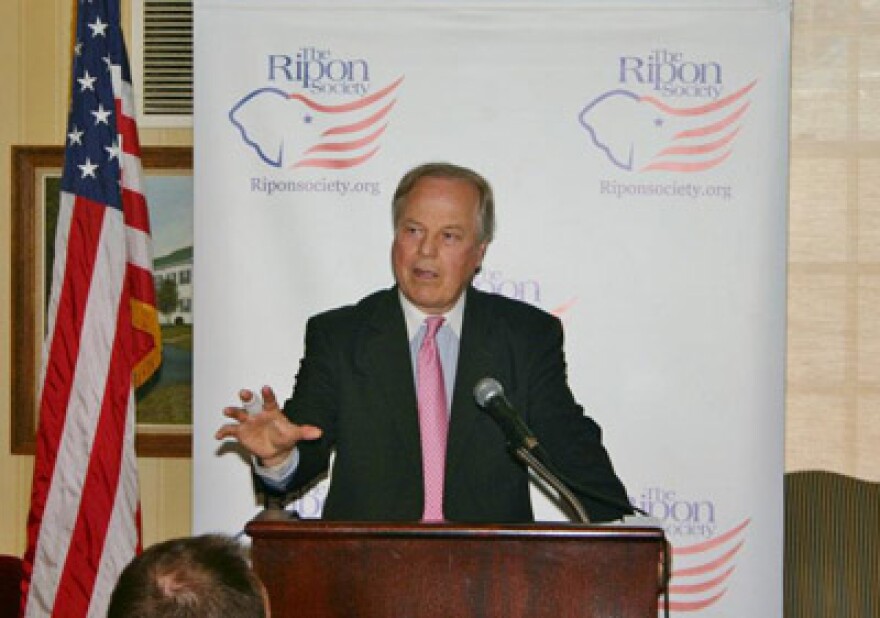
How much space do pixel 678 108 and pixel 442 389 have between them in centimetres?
116

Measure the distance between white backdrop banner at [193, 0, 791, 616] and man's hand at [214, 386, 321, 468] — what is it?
119 centimetres

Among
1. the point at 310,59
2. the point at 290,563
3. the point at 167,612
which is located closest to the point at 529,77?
the point at 310,59

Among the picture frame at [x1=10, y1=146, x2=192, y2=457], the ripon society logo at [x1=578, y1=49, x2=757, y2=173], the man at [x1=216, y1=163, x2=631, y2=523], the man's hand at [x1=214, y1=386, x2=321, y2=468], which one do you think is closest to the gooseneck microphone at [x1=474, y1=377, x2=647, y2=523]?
the man's hand at [x1=214, y1=386, x2=321, y2=468]

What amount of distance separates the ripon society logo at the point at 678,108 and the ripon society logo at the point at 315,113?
0.72 metres

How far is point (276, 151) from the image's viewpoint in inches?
173

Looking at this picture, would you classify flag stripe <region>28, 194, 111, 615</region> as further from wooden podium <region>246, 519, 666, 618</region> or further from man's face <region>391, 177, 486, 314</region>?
wooden podium <region>246, 519, 666, 618</region>

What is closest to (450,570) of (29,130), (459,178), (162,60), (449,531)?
(449,531)

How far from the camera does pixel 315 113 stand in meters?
4.40

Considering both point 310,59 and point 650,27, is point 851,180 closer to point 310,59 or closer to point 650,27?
point 650,27

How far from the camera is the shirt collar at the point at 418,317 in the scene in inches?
162

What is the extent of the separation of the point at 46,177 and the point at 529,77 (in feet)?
6.54

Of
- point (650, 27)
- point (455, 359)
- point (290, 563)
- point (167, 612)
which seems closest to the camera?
point (167, 612)

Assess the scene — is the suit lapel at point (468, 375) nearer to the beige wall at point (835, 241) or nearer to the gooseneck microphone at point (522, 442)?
the gooseneck microphone at point (522, 442)

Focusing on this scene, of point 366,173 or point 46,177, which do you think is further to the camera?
point 46,177
